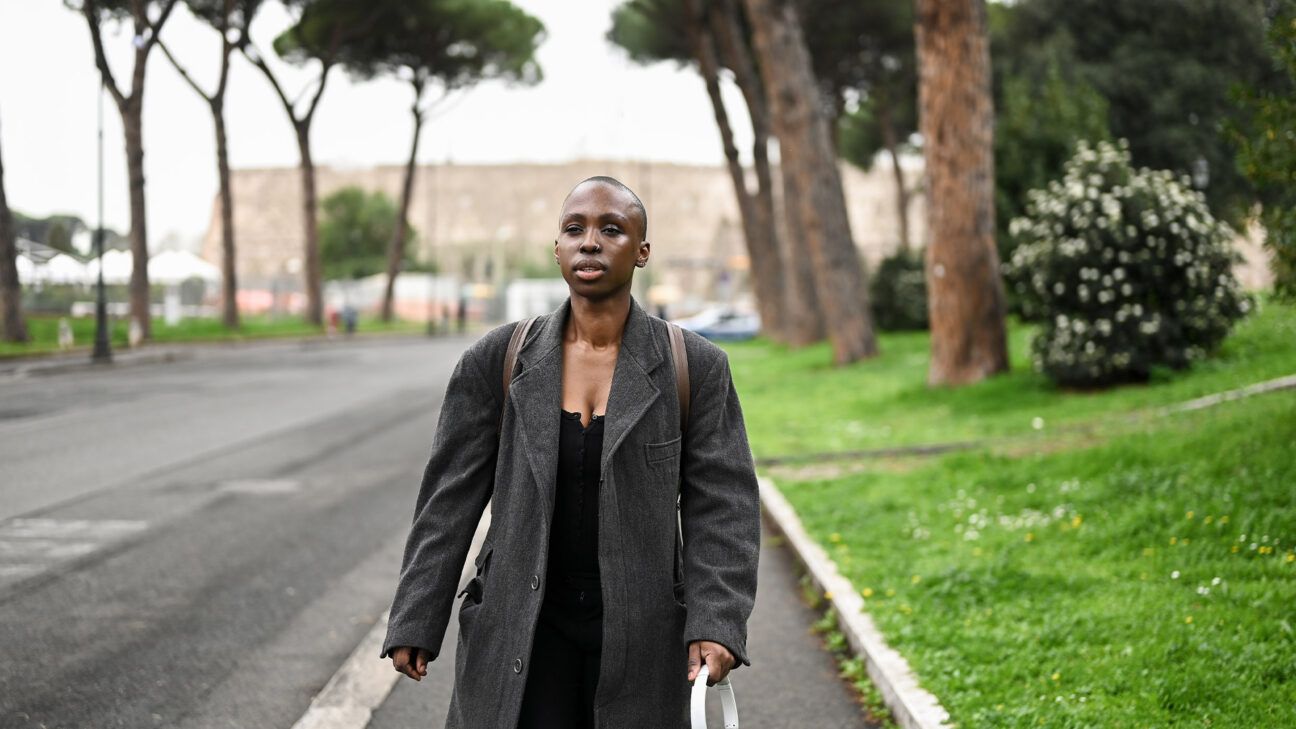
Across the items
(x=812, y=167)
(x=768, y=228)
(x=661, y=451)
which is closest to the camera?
(x=661, y=451)

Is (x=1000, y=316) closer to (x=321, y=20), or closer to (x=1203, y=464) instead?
(x=1203, y=464)

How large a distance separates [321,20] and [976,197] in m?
29.7

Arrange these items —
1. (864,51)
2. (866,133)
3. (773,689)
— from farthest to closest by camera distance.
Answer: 1. (866,133)
2. (864,51)
3. (773,689)

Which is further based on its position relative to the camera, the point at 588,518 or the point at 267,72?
the point at 267,72

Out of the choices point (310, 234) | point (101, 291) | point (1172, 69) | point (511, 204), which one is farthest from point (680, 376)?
point (511, 204)

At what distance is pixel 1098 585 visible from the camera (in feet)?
19.8

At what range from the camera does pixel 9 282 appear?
27.9 m

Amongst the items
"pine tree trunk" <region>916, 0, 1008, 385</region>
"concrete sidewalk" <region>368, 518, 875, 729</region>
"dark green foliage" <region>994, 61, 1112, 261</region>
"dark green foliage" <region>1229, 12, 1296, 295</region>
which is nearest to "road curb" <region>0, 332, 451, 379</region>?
"pine tree trunk" <region>916, 0, 1008, 385</region>

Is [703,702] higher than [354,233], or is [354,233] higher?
[354,233]

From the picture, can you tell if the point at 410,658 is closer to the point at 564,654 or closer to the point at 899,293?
the point at 564,654

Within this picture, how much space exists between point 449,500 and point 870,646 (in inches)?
122

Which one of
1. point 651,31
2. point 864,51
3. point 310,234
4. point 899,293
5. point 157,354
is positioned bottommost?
point 157,354

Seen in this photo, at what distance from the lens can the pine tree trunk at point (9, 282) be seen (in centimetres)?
2747

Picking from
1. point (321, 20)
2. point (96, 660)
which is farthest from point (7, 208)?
point (96, 660)
